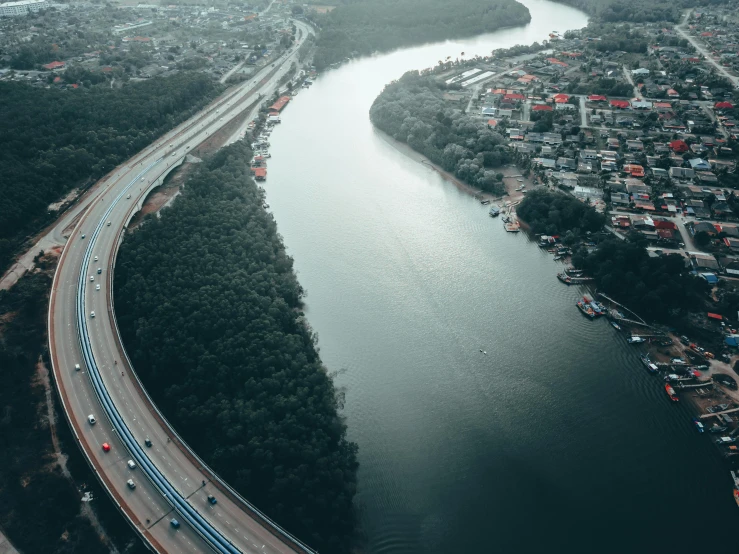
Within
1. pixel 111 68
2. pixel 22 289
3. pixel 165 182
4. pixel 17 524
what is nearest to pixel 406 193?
pixel 165 182

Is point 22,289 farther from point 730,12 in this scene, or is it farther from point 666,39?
point 730,12

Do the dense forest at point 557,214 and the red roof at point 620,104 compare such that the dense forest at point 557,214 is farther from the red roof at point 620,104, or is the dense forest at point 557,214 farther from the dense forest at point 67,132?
the dense forest at point 67,132

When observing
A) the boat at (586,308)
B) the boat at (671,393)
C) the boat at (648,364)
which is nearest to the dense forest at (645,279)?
the boat at (586,308)

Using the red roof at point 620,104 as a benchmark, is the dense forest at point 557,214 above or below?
below

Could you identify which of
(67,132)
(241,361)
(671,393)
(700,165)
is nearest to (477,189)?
(700,165)

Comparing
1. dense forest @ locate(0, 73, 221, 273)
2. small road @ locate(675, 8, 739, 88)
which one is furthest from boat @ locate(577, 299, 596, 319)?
small road @ locate(675, 8, 739, 88)

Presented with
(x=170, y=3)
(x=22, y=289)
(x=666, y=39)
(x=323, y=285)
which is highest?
(x=170, y=3)

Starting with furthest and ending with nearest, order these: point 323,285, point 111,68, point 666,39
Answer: point 666,39
point 111,68
point 323,285
